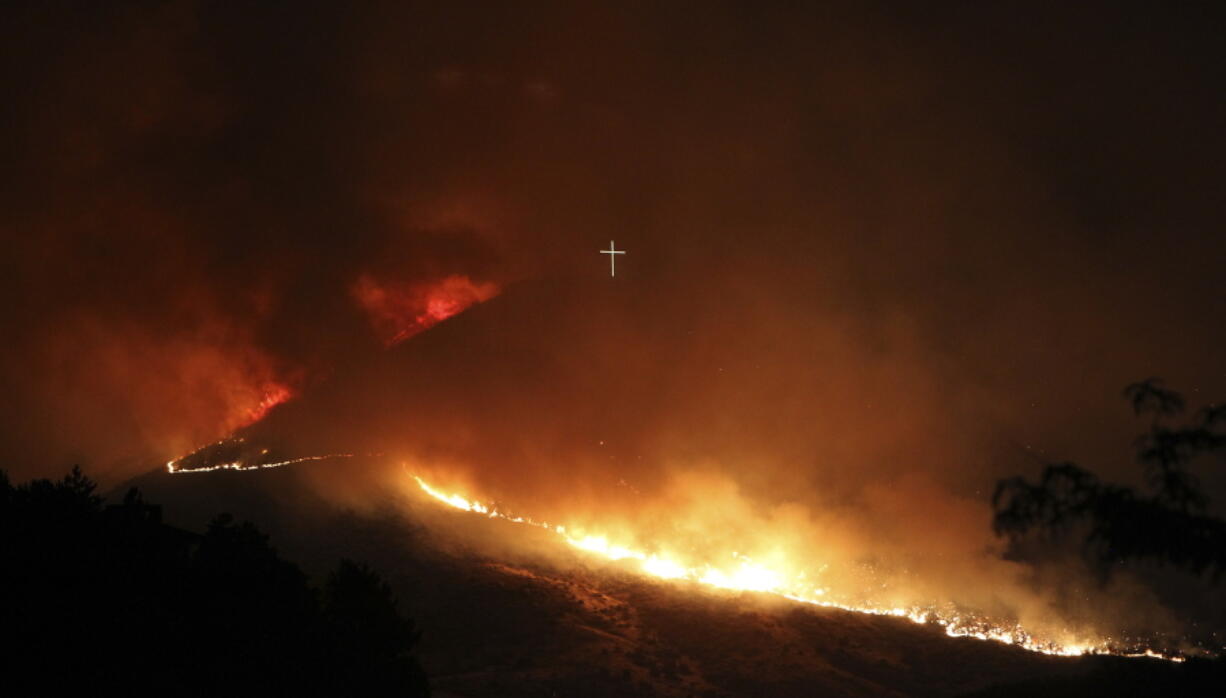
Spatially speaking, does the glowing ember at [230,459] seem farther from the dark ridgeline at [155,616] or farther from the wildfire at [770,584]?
the dark ridgeline at [155,616]

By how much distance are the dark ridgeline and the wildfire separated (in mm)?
25167

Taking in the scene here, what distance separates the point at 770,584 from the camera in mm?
49406

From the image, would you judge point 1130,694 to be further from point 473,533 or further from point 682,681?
point 473,533

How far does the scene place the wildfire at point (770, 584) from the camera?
4372cm

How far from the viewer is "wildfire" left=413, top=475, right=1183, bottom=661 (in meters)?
43.7

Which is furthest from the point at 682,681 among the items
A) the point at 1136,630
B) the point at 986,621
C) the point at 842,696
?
the point at 1136,630

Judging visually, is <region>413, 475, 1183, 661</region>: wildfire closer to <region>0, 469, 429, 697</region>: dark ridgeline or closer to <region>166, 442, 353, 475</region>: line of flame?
<region>166, 442, 353, 475</region>: line of flame

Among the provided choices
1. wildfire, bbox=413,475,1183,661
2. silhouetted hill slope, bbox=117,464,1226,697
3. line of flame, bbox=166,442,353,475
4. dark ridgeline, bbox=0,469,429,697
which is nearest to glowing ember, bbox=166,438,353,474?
line of flame, bbox=166,442,353,475

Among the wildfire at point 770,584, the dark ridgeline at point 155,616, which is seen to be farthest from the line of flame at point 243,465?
the dark ridgeline at point 155,616

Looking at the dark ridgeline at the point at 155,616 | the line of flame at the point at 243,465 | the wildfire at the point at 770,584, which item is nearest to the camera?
the dark ridgeline at the point at 155,616

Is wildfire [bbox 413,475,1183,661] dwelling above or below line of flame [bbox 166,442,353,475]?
below

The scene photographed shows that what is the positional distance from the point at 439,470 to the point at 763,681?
96.7ft

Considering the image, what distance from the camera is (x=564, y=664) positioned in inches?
1511

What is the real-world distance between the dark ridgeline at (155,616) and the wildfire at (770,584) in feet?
82.6
